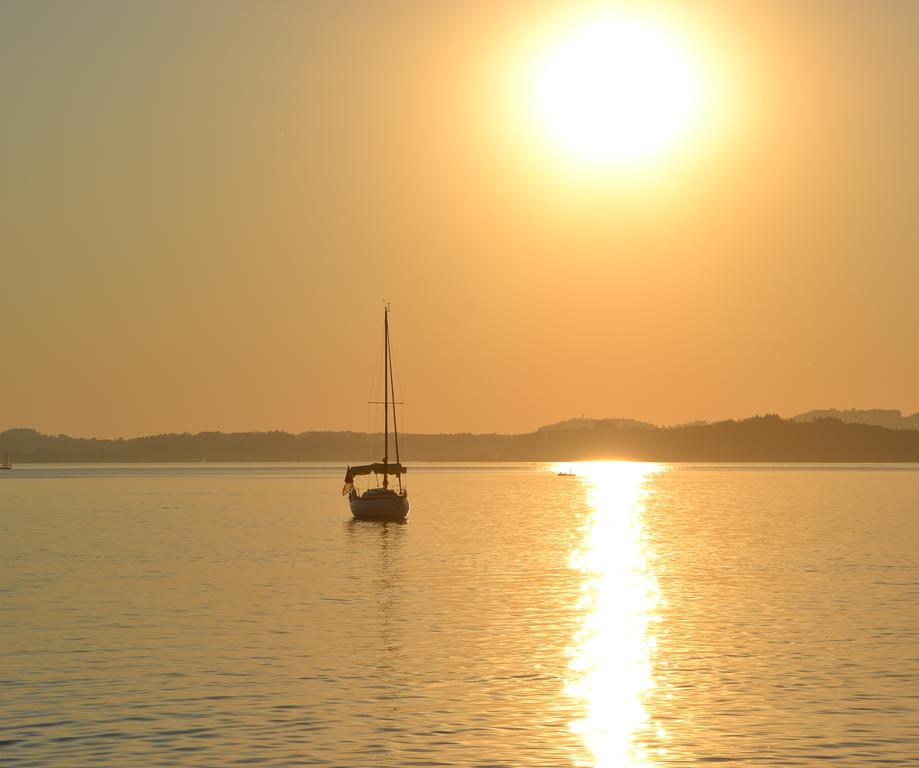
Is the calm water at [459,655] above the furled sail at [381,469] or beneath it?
beneath

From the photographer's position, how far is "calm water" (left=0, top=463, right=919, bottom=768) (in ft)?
90.1

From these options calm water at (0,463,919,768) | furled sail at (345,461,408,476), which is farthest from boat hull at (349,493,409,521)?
calm water at (0,463,919,768)

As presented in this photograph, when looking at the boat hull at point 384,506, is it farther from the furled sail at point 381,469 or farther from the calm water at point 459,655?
the calm water at point 459,655

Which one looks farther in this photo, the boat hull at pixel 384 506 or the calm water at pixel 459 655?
the boat hull at pixel 384 506

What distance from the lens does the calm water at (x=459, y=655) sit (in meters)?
27.5

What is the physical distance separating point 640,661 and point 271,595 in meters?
23.4

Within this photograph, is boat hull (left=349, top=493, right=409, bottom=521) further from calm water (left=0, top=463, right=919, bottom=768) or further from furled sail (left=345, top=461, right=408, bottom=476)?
calm water (left=0, top=463, right=919, bottom=768)

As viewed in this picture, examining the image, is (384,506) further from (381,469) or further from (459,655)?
(459,655)

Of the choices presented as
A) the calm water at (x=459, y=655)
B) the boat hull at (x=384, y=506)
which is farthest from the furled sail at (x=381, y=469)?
the calm water at (x=459, y=655)

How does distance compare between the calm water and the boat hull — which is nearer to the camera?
the calm water

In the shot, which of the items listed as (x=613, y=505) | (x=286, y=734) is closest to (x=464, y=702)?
(x=286, y=734)

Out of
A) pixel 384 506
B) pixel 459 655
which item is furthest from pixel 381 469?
pixel 459 655

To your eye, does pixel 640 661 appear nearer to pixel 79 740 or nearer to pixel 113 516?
pixel 79 740

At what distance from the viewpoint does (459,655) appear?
3981 centimetres
